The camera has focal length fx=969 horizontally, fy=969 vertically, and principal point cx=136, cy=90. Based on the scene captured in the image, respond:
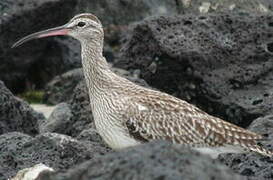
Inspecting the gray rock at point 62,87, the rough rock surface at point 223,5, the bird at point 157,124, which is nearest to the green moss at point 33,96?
the gray rock at point 62,87

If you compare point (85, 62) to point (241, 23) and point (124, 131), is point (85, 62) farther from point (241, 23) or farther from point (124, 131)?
point (241, 23)

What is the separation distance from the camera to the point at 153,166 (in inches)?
253

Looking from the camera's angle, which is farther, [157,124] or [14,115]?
[14,115]

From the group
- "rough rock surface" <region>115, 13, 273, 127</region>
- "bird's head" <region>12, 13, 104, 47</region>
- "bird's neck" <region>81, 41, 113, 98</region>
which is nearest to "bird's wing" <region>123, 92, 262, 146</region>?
"bird's neck" <region>81, 41, 113, 98</region>

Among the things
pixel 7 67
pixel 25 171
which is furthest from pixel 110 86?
pixel 7 67

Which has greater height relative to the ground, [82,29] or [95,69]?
[82,29]

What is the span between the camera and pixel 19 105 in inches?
520

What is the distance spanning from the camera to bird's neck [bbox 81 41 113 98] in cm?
1109

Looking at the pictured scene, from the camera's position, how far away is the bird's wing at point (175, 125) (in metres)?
10.5

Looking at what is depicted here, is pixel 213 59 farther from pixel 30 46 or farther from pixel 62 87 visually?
pixel 30 46

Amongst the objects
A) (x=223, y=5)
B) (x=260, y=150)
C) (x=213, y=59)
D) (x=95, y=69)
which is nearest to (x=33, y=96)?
(x=223, y=5)

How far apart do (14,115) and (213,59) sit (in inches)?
140

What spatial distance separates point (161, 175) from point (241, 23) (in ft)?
30.9

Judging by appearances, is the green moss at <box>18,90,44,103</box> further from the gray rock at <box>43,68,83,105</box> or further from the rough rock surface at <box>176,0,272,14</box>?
the rough rock surface at <box>176,0,272,14</box>
